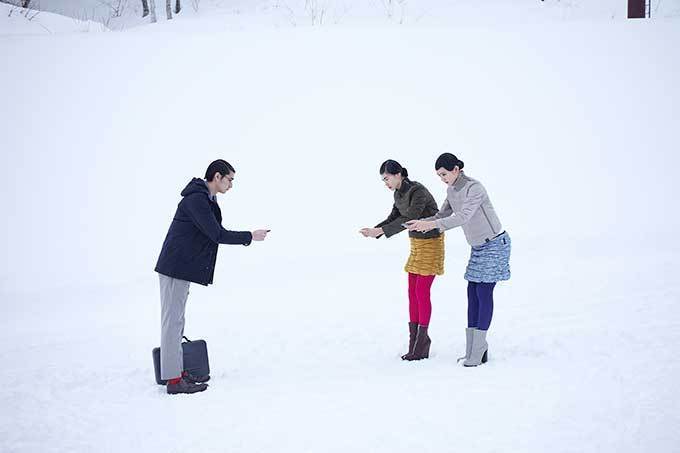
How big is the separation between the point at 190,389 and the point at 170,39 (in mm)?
10248

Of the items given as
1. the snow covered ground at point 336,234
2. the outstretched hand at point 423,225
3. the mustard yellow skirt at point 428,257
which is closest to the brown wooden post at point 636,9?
the snow covered ground at point 336,234

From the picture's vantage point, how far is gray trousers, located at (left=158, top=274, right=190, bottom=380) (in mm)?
4912

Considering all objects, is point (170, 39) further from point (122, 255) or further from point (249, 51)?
point (122, 255)

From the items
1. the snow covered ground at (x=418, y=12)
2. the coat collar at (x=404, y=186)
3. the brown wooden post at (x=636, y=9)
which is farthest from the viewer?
the snow covered ground at (x=418, y=12)

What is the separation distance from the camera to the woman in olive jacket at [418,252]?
17.9 ft

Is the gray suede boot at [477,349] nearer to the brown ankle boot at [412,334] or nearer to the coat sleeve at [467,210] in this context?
the brown ankle boot at [412,334]

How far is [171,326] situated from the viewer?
194 inches

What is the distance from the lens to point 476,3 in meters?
18.8

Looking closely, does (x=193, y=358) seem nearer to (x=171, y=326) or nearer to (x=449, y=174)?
(x=171, y=326)

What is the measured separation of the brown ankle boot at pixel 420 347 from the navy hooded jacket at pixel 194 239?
1.59 metres

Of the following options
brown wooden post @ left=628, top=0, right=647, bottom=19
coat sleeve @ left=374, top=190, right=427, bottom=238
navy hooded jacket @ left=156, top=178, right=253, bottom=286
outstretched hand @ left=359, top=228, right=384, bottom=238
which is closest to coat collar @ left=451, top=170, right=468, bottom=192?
coat sleeve @ left=374, top=190, right=427, bottom=238

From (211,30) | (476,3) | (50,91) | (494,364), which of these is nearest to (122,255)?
(50,91)

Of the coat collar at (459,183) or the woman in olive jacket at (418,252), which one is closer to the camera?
the coat collar at (459,183)

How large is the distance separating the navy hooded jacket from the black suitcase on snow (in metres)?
0.55
